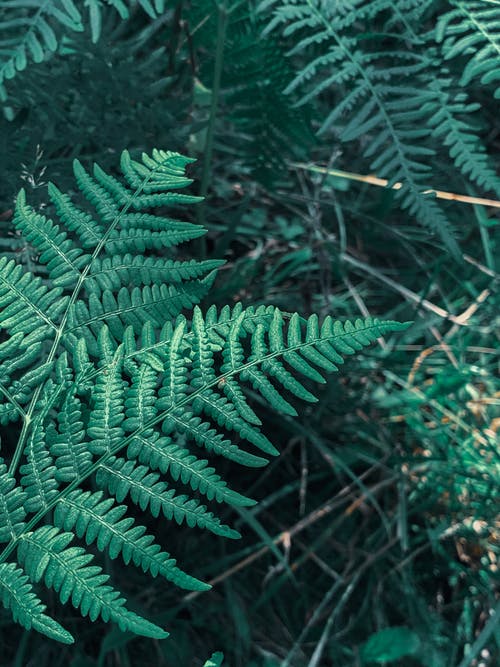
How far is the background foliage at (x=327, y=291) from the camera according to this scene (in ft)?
3.34

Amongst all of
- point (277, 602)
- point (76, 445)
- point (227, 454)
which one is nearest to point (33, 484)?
point (76, 445)

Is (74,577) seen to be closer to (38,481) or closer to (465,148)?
(38,481)

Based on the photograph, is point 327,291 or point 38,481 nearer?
point 38,481

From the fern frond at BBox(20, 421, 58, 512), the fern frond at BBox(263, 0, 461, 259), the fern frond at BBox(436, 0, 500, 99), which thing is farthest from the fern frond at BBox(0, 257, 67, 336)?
the fern frond at BBox(436, 0, 500, 99)

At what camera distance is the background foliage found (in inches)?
40.1

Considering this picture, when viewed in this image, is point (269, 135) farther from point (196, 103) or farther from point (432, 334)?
point (432, 334)

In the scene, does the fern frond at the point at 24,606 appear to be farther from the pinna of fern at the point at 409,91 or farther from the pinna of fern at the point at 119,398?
the pinna of fern at the point at 409,91

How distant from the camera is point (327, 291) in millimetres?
1402

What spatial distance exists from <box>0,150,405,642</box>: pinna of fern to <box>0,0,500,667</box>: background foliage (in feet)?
0.78

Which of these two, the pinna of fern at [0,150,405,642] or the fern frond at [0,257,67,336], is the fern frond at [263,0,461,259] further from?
the fern frond at [0,257,67,336]

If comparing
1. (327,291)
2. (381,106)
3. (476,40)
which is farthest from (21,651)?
(476,40)

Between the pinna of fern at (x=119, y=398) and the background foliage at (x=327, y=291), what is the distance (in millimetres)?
236

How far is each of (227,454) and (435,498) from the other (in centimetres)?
70

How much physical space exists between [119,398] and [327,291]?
85 cm
